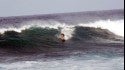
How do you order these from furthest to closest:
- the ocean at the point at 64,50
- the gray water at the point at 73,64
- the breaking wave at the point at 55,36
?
the breaking wave at the point at 55,36 < the ocean at the point at 64,50 < the gray water at the point at 73,64

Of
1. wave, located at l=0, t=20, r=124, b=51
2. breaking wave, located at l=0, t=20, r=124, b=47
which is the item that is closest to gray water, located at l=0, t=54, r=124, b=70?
wave, located at l=0, t=20, r=124, b=51

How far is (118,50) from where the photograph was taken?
22.9 ft

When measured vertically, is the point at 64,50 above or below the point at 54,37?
below

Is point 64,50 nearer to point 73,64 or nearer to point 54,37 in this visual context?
point 73,64

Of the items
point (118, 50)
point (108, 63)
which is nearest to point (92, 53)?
point (118, 50)

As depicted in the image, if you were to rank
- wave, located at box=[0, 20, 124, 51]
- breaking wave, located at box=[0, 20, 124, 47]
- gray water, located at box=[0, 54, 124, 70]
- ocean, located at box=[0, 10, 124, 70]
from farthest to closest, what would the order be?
breaking wave, located at box=[0, 20, 124, 47]
wave, located at box=[0, 20, 124, 51]
ocean, located at box=[0, 10, 124, 70]
gray water, located at box=[0, 54, 124, 70]

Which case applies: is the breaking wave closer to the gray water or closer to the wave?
the wave

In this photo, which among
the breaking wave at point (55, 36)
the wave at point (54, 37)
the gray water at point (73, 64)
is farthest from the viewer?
the breaking wave at point (55, 36)

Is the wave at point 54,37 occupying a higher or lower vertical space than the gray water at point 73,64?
higher

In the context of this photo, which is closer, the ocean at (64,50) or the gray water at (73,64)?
the gray water at (73,64)

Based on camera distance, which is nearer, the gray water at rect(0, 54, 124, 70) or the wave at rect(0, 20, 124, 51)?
the gray water at rect(0, 54, 124, 70)

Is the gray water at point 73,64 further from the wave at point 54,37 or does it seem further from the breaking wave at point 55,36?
the breaking wave at point 55,36

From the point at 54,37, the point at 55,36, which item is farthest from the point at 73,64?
the point at 55,36

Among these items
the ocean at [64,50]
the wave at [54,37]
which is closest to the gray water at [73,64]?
the ocean at [64,50]
